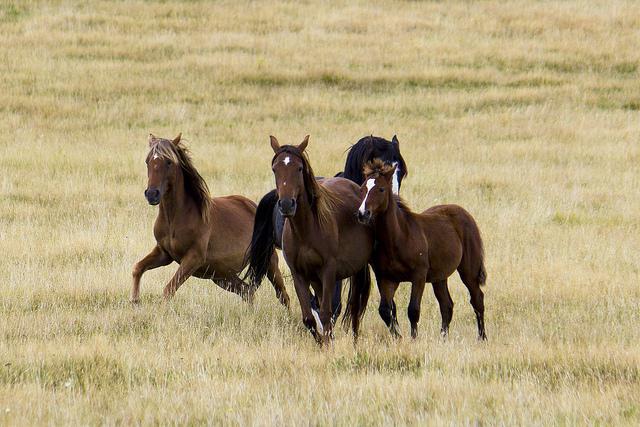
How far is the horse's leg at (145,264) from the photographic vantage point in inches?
371

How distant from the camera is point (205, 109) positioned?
80.5ft

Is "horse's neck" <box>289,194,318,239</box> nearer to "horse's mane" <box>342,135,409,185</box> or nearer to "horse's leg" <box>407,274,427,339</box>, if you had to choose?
"horse's leg" <box>407,274,427,339</box>

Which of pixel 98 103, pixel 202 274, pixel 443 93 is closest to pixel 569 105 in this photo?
pixel 443 93

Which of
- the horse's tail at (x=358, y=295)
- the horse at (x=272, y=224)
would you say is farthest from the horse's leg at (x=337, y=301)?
the horse's tail at (x=358, y=295)

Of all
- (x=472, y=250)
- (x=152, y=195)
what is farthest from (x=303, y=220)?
(x=472, y=250)

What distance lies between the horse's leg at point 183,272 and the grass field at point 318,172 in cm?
15

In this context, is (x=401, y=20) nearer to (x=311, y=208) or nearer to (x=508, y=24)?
(x=508, y=24)

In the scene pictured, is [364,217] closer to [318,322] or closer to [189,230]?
[318,322]

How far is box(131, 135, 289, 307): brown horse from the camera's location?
30.7 ft

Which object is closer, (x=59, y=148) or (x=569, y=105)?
(x=59, y=148)

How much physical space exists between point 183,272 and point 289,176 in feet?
7.59

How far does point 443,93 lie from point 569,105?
3353 millimetres

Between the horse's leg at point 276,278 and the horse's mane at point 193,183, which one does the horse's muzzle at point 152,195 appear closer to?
the horse's mane at point 193,183

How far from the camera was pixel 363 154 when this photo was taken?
943 centimetres
